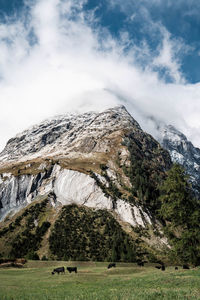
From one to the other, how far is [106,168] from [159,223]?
1992 inches

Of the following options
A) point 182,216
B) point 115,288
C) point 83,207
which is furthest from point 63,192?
point 115,288

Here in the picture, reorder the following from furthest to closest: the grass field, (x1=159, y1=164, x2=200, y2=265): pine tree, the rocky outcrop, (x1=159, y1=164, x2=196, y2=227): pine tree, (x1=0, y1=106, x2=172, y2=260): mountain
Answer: the rocky outcrop < (x1=0, y1=106, x2=172, y2=260): mountain < (x1=159, y1=164, x2=196, y2=227): pine tree < (x1=159, y1=164, x2=200, y2=265): pine tree < the grass field

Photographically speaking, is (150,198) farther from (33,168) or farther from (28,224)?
(33,168)

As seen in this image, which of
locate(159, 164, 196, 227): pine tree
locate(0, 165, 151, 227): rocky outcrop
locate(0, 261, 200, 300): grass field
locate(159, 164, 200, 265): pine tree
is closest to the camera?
locate(0, 261, 200, 300): grass field

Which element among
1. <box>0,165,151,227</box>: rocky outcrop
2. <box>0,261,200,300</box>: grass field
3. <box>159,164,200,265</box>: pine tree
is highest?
<box>0,165,151,227</box>: rocky outcrop

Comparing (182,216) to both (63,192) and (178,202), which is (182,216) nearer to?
(178,202)

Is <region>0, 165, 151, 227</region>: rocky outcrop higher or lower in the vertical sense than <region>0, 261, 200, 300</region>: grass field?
higher

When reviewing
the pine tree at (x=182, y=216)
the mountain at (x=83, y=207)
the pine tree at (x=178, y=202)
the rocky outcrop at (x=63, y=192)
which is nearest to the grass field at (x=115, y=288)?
the pine tree at (x=182, y=216)

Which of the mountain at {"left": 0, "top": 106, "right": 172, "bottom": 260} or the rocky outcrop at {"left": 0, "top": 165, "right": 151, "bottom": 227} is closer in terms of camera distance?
the mountain at {"left": 0, "top": 106, "right": 172, "bottom": 260}

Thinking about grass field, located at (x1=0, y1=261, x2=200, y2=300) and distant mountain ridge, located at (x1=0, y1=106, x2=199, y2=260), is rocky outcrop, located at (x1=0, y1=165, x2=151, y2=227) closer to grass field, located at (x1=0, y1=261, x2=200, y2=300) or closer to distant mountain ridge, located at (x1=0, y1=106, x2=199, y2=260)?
distant mountain ridge, located at (x1=0, y1=106, x2=199, y2=260)

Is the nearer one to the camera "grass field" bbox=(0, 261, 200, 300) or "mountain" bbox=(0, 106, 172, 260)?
"grass field" bbox=(0, 261, 200, 300)

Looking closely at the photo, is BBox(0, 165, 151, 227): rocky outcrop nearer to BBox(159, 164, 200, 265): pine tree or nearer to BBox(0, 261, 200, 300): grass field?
BBox(0, 261, 200, 300): grass field

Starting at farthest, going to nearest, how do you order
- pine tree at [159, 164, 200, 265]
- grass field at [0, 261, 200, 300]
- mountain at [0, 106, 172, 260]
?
mountain at [0, 106, 172, 260]
pine tree at [159, 164, 200, 265]
grass field at [0, 261, 200, 300]

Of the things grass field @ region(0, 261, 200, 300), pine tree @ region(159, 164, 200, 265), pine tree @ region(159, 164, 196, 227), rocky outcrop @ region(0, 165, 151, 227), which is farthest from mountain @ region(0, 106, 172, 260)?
grass field @ region(0, 261, 200, 300)
